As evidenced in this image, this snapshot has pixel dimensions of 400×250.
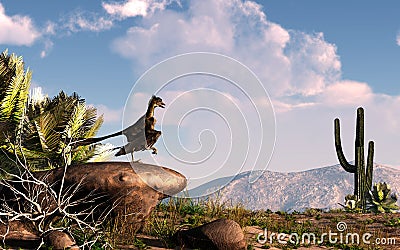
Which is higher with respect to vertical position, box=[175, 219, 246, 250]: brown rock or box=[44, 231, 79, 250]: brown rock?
box=[175, 219, 246, 250]: brown rock

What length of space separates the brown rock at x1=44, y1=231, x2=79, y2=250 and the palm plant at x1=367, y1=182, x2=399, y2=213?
1311 centimetres

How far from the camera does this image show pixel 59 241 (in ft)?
31.1

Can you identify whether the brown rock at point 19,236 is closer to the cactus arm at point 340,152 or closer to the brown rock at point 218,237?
the brown rock at point 218,237

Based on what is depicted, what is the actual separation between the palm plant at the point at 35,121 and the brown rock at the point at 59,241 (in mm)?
5591

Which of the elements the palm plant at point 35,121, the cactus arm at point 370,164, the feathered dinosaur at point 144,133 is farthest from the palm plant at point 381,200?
the feathered dinosaur at point 144,133

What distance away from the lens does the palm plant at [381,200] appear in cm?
1928

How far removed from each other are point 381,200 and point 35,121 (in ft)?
41.2

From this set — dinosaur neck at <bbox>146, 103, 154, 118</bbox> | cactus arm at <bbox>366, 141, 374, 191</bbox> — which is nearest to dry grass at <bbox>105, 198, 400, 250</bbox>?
dinosaur neck at <bbox>146, 103, 154, 118</bbox>

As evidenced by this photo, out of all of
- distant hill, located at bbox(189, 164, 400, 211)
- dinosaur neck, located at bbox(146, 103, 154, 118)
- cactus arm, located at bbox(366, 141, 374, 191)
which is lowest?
dinosaur neck, located at bbox(146, 103, 154, 118)

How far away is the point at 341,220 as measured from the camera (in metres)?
14.9

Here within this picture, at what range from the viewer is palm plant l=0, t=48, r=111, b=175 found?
15.6 m

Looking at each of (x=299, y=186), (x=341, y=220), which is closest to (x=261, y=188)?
(x=299, y=186)

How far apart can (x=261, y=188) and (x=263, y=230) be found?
155 metres

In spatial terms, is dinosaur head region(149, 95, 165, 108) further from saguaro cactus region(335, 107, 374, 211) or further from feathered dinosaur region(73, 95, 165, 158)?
saguaro cactus region(335, 107, 374, 211)
